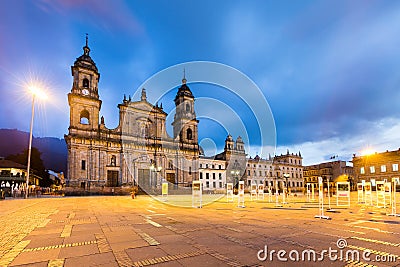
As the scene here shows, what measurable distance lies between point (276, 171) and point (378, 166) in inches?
1099

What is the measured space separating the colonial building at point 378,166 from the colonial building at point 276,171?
1821 centimetres

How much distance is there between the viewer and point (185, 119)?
53875mm

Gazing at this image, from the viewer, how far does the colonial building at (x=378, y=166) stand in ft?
167

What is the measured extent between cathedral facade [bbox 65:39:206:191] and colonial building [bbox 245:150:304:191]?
24.9m

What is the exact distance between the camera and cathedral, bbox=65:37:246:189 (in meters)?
39.2

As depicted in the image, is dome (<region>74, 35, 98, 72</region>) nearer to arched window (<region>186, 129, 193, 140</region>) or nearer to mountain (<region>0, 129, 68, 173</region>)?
arched window (<region>186, 129, 193, 140</region>)

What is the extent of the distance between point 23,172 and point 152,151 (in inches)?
1083

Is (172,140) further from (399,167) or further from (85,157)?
(399,167)

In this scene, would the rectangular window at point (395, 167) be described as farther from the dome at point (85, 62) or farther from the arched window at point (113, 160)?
the dome at point (85, 62)

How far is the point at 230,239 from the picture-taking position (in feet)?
17.6

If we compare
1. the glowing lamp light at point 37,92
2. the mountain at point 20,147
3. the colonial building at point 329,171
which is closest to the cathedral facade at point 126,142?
the glowing lamp light at point 37,92

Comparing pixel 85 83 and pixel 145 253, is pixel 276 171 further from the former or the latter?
pixel 145 253

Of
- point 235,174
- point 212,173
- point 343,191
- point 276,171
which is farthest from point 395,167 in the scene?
point 343,191

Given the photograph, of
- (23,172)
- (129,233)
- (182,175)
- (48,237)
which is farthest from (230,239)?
(23,172)
